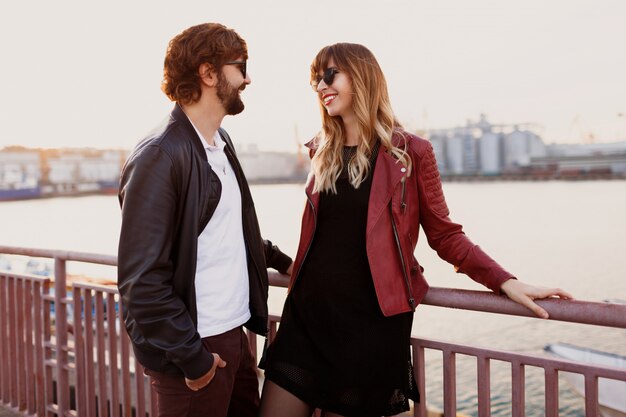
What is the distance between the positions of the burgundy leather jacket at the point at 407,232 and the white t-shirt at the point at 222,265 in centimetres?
25

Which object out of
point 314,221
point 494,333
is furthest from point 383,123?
point 494,333

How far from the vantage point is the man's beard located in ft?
6.22

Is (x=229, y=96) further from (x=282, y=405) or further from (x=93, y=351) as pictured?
(x=93, y=351)

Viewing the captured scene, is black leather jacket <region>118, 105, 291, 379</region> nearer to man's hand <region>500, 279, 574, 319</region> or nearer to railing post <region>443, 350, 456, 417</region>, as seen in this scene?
railing post <region>443, 350, 456, 417</region>

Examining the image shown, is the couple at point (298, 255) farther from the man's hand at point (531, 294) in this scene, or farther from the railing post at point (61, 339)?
the railing post at point (61, 339)

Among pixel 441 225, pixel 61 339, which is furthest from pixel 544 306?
pixel 61 339

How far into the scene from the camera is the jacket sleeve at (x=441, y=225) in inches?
76.6

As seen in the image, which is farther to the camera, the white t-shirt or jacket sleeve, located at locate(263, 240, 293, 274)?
jacket sleeve, located at locate(263, 240, 293, 274)

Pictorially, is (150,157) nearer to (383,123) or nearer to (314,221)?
(314,221)

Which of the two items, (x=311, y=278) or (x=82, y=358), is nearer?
(x=311, y=278)

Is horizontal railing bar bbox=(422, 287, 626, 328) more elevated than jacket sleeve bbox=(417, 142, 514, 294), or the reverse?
jacket sleeve bbox=(417, 142, 514, 294)

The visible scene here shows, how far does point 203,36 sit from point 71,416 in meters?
2.22

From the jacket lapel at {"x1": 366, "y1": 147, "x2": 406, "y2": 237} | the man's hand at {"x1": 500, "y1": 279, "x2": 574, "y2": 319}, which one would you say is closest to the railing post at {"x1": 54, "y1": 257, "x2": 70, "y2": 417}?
the jacket lapel at {"x1": 366, "y1": 147, "x2": 406, "y2": 237}

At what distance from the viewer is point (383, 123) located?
2.12 metres
